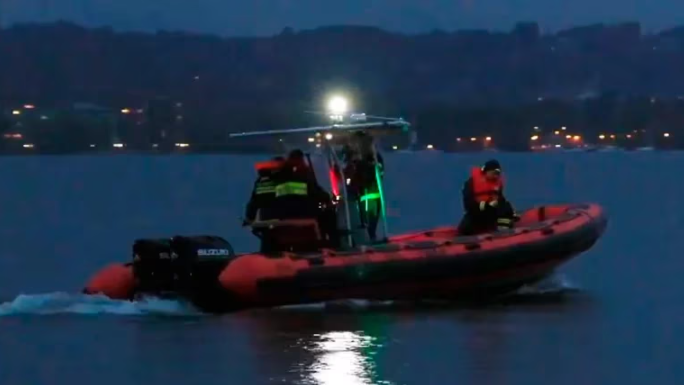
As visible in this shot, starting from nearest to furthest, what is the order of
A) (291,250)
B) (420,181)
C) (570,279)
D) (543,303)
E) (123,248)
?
1. (291,250)
2. (543,303)
3. (570,279)
4. (123,248)
5. (420,181)

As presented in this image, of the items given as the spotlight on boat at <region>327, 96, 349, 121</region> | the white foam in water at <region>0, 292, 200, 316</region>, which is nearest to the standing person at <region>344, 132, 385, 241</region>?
the spotlight on boat at <region>327, 96, 349, 121</region>

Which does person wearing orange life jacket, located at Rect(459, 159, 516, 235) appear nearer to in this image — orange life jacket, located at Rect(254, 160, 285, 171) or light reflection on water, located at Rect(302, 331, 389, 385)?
orange life jacket, located at Rect(254, 160, 285, 171)

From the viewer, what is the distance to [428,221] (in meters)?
40.2

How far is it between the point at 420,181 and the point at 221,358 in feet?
212

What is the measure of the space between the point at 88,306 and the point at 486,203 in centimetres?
440

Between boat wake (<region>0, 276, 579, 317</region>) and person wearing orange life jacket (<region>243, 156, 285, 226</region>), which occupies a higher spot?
person wearing orange life jacket (<region>243, 156, 285, 226</region>)

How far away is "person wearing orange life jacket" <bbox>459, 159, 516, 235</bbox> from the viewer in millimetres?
18281

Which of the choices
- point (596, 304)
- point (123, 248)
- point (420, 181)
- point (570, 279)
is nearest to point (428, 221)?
point (123, 248)

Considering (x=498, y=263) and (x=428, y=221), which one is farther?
(x=428, y=221)

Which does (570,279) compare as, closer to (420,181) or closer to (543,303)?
(543,303)

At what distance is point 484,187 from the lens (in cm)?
1827

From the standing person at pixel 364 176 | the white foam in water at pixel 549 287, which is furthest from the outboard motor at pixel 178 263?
the white foam in water at pixel 549 287

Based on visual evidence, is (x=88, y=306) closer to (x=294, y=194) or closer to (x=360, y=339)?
(x=294, y=194)

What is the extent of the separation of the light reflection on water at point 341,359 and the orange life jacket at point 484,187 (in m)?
2.43
